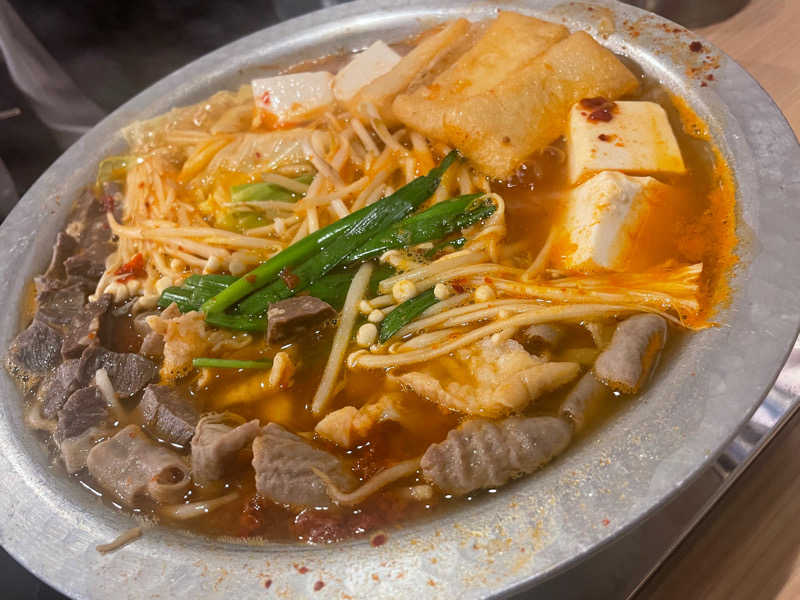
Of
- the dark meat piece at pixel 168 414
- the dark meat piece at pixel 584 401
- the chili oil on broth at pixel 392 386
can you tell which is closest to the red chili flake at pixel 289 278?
Answer: the chili oil on broth at pixel 392 386

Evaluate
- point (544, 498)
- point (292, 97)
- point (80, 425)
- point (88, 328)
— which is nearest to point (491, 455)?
point (544, 498)

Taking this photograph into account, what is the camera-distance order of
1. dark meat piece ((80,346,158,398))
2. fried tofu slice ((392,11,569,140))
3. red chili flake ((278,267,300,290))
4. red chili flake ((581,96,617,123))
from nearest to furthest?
dark meat piece ((80,346,158,398)) < red chili flake ((278,267,300,290)) < red chili flake ((581,96,617,123)) < fried tofu slice ((392,11,569,140))

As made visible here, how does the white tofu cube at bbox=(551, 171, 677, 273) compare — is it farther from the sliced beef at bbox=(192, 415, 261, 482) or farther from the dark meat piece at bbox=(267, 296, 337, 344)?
the sliced beef at bbox=(192, 415, 261, 482)

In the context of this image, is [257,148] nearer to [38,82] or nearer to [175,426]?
[175,426]

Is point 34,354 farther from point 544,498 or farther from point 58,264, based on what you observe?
point 544,498

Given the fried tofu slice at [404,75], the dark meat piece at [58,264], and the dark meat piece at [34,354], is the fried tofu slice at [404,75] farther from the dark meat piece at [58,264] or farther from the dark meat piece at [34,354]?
the dark meat piece at [34,354]

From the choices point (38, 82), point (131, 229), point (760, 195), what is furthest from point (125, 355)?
point (38, 82)

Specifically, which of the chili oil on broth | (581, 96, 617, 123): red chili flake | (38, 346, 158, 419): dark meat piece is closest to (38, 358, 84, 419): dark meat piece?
(38, 346, 158, 419): dark meat piece
